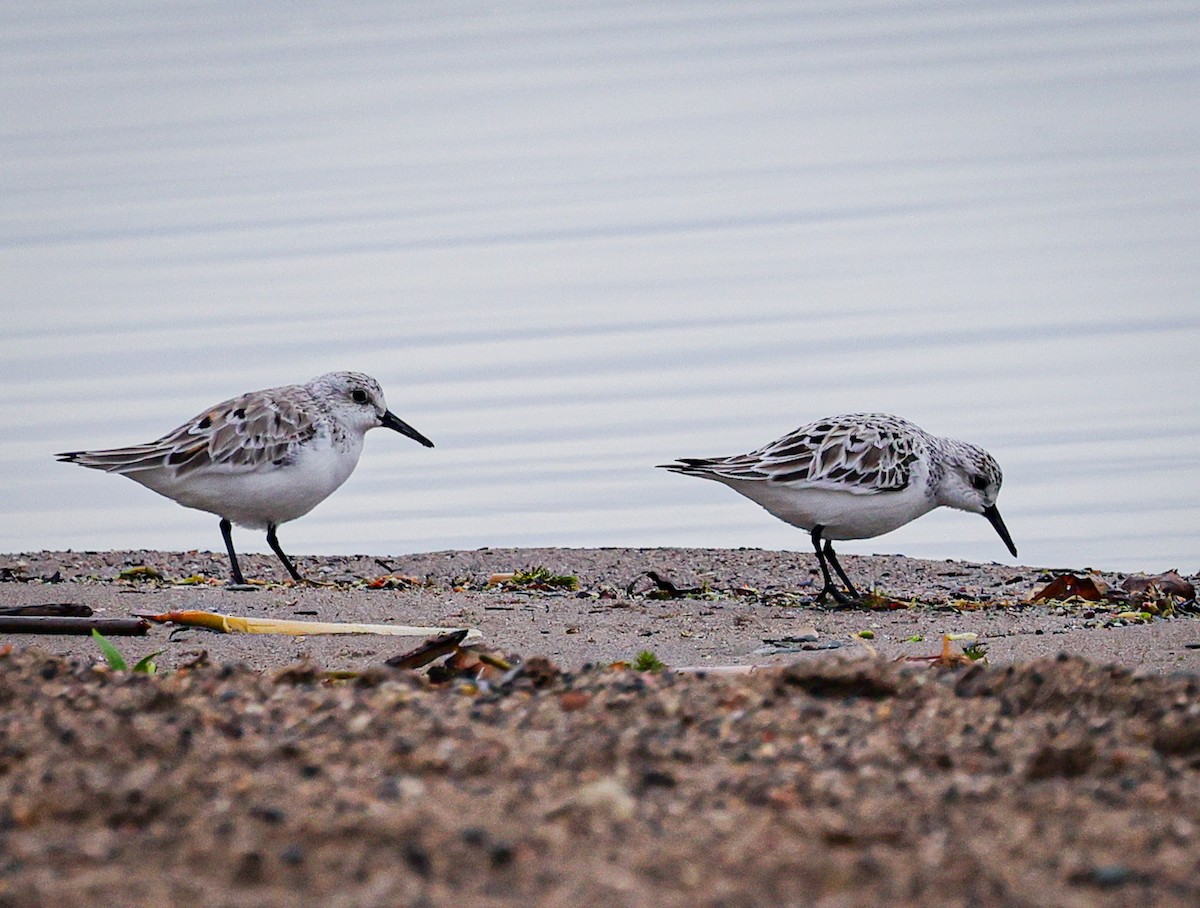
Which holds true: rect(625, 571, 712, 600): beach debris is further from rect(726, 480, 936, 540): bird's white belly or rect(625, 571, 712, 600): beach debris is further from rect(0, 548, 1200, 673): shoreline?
rect(726, 480, 936, 540): bird's white belly

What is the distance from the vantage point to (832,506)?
27.4 ft

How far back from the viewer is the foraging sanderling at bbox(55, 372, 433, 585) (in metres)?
8.62

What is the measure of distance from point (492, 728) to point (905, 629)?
3905 millimetres

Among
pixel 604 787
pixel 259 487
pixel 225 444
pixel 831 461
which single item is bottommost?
pixel 604 787

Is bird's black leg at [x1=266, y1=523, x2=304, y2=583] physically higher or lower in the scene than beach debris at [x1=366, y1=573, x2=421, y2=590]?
higher

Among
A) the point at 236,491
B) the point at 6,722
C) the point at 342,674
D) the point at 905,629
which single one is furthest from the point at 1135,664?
the point at 236,491

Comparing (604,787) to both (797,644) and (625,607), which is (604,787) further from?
(625,607)

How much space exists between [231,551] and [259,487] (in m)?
0.39

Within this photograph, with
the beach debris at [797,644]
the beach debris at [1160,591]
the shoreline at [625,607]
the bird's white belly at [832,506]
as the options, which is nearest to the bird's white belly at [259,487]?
the shoreline at [625,607]

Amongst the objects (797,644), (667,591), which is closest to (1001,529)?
(667,591)

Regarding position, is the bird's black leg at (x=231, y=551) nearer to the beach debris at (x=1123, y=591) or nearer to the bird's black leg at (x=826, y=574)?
the bird's black leg at (x=826, y=574)

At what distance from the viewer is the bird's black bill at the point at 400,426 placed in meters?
9.77

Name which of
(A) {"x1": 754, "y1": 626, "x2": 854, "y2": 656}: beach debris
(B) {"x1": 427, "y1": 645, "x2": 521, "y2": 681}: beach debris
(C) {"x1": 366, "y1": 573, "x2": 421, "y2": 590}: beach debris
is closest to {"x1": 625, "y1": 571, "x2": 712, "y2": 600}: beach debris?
(C) {"x1": 366, "y1": 573, "x2": 421, "y2": 590}: beach debris

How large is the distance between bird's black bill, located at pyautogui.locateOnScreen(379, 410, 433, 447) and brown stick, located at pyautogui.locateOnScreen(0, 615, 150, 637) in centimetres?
397
